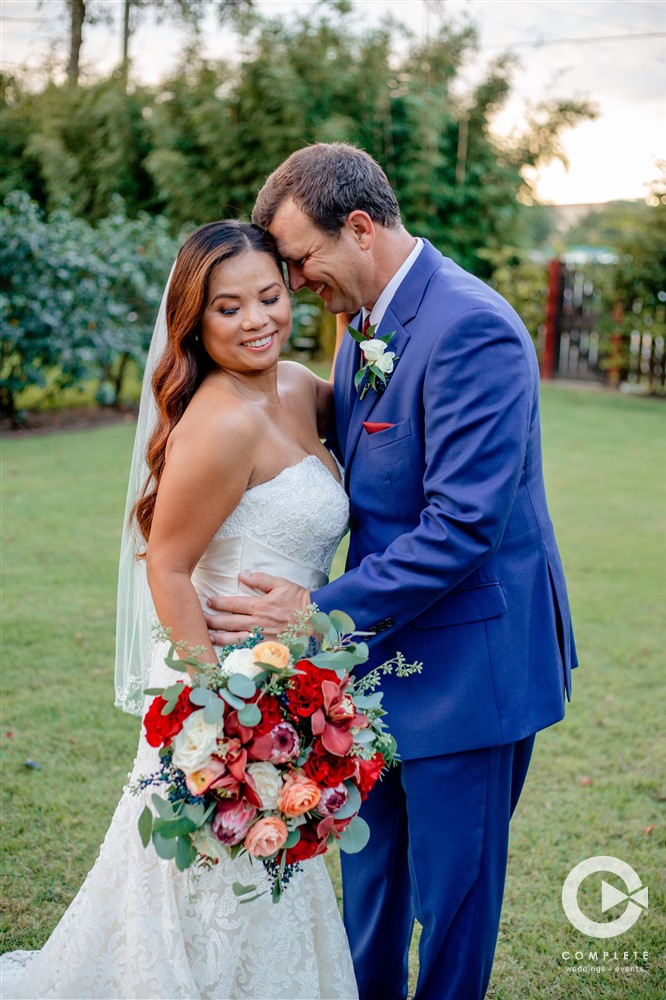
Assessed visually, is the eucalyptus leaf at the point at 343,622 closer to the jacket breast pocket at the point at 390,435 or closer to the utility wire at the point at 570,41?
the jacket breast pocket at the point at 390,435

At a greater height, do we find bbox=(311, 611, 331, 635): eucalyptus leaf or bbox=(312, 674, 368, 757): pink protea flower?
bbox=(311, 611, 331, 635): eucalyptus leaf

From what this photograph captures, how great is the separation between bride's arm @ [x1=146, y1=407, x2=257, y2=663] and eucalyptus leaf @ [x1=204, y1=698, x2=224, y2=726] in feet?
1.78

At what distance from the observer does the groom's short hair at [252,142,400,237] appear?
2383mm

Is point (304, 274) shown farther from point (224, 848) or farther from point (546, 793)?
point (546, 793)

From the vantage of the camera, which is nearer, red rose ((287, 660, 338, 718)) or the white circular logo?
red rose ((287, 660, 338, 718))

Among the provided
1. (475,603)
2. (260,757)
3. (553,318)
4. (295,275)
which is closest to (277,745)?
(260,757)

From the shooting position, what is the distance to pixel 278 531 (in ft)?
8.25

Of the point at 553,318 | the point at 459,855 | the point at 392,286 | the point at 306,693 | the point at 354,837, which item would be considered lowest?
the point at 459,855

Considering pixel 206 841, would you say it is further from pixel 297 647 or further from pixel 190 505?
pixel 190 505

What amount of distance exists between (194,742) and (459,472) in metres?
0.86

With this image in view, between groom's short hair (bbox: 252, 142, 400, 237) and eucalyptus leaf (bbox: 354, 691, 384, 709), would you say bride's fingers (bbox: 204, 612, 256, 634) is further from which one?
groom's short hair (bbox: 252, 142, 400, 237)

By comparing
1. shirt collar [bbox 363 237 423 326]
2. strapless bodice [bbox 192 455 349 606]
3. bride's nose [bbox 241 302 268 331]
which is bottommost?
strapless bodice [bbox 192 455 349 606]

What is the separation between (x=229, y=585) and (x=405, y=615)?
20.7 inches

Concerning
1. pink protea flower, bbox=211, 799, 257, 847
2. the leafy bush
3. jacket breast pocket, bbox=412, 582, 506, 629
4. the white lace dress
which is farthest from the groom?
the leafy bush
